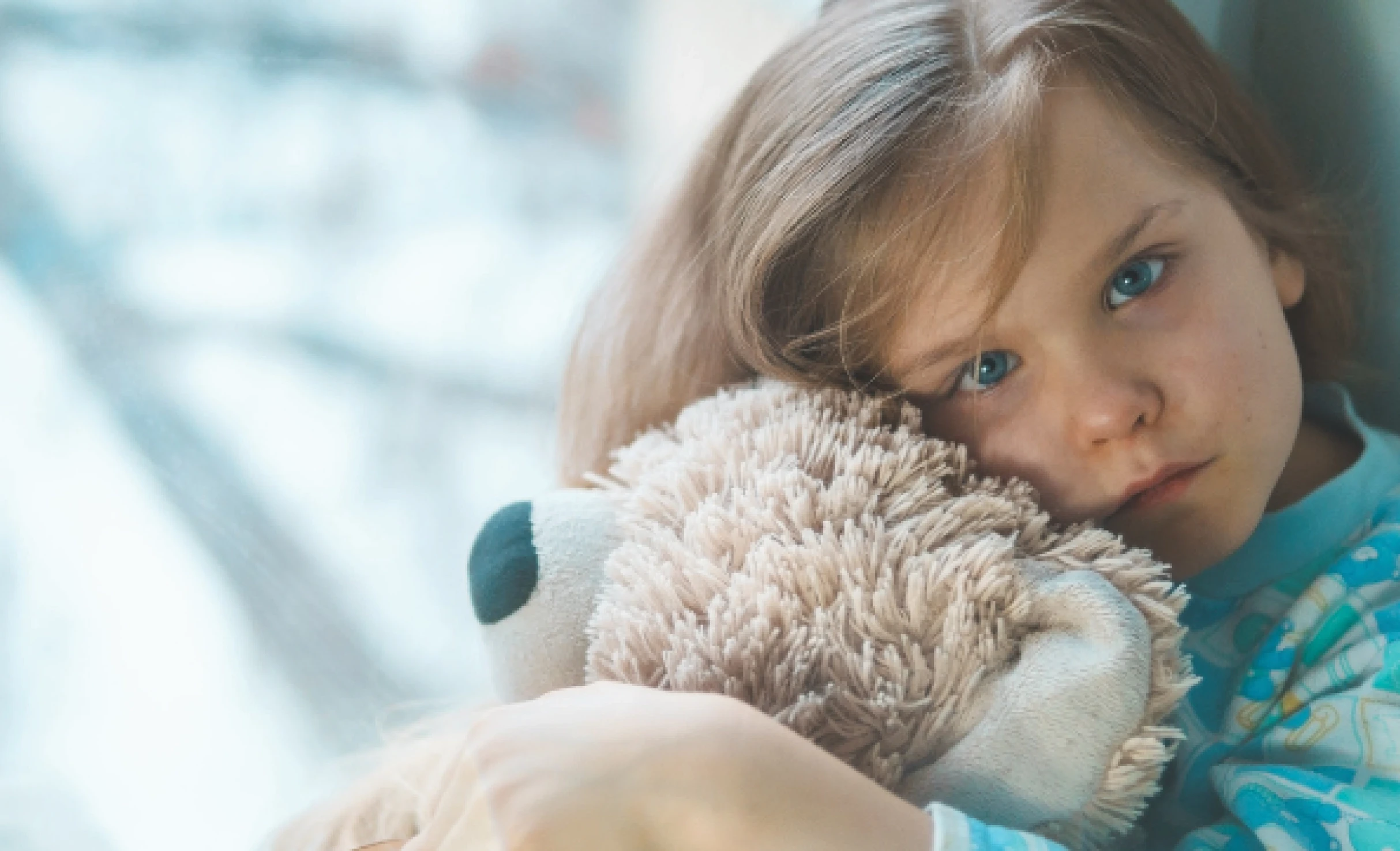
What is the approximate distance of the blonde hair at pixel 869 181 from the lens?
2.24 ft

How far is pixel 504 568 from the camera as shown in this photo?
0.61 m

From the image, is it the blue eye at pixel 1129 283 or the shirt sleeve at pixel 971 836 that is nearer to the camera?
the shirt sleeve at pixel 971 836

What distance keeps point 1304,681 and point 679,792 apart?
0.40 metres

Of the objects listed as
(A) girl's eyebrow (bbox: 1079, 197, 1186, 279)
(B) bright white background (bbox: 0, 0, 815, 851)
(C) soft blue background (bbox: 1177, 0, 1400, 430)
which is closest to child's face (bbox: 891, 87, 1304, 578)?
(A) girl's eyebrow (bbox: 1079, 197, 1186, 279)

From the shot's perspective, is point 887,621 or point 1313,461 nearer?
point 887,621

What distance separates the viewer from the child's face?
2.18 ft

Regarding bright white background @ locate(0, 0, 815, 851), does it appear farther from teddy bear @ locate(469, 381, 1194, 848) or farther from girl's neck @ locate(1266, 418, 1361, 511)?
girl's neck @ locate(1266, 418, 1361, 511)

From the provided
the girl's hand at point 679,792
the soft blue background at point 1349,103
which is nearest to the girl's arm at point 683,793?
the girl's hand at point 679,792

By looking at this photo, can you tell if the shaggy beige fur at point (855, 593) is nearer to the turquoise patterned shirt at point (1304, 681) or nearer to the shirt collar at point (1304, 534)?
the turquoise patterned shirt at point (1304, 681)

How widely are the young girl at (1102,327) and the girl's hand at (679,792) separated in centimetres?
12

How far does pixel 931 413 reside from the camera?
0.72 m

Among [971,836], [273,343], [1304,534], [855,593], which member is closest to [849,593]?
[855,593]

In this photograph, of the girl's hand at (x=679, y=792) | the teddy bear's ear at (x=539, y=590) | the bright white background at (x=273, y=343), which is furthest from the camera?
the bright white background at (x=273, y=343)

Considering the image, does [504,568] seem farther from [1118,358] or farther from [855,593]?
[1118,358]
